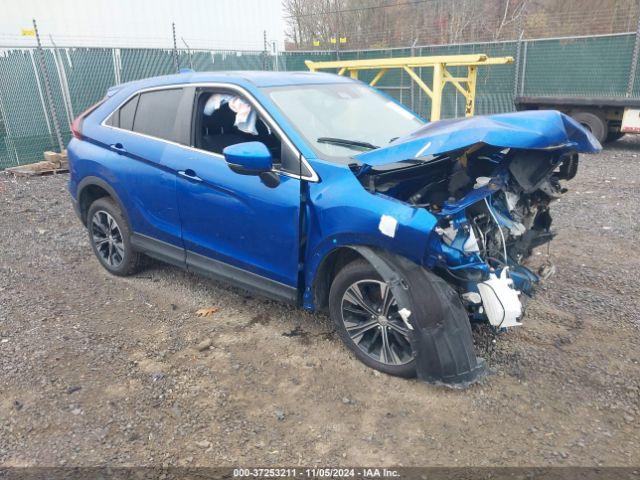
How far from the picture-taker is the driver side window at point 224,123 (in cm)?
378

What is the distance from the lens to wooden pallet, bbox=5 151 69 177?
941cm

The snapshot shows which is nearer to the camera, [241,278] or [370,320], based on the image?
[370,320]

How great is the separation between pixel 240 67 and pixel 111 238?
9.46 m

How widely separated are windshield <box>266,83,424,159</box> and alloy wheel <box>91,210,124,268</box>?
83.1 inches

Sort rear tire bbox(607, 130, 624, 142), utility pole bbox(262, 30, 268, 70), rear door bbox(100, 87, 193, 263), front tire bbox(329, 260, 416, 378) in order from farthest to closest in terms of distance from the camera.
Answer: utility pole bbox(262, 30, 268, 70) < rear tire bbox(607, 130, 624, 142) < rear door bbox(100, 87, 193, 263) < front tire bbox(329, 260, 416, 378)

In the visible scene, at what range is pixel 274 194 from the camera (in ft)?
11.1

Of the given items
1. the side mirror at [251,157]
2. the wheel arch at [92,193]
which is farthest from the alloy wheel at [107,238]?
the side mirror at [251,157]

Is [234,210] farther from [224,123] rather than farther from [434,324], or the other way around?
[434,324]

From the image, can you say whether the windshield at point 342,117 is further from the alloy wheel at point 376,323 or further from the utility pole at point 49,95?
the utility pole at point 49,95

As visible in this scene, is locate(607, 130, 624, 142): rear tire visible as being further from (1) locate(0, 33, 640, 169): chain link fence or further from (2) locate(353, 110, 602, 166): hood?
(2) locate(353, 110, 602, 166): hood

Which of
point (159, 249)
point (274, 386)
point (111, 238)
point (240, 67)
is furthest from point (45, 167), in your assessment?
point (274, 386)

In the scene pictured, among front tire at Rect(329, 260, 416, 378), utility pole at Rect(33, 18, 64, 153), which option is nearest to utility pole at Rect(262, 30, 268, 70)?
utility pole at Rect(33, 18, 64, 153)

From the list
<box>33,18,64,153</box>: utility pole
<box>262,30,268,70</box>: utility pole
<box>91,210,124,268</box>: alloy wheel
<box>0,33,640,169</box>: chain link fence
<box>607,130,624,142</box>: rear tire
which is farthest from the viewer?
<box>262,30,268,70</box>: utility pole

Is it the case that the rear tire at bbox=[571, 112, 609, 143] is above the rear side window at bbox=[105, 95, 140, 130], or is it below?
below
